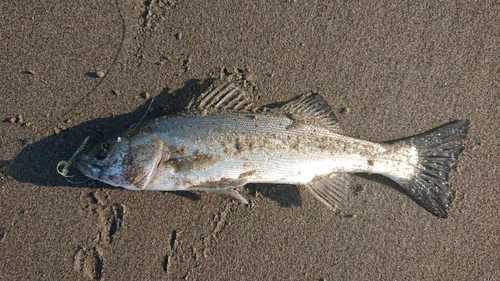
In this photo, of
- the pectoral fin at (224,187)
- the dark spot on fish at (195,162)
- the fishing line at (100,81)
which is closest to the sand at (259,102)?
the fishing line at (100,81)

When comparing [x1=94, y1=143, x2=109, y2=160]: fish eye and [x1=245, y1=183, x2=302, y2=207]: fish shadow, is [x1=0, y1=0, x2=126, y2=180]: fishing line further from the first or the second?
[x1=245, y1=183, x2=302, y2=207]: fish shadow

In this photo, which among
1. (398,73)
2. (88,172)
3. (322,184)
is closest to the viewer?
(88,172)

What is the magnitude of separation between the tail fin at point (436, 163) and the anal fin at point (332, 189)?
2.29ft

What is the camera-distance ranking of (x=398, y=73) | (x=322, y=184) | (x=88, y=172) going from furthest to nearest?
1. (x=398, y=73)
2. (x=322, y=184)
3. (x=88, y=172)

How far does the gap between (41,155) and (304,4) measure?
A: 3.80 m

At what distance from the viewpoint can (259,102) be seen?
12.1 ft

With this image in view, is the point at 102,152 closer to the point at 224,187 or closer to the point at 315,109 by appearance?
the point at 224,187

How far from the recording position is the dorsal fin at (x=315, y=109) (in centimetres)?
354

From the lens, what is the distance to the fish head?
321cm

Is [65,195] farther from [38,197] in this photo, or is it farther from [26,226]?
[26,226]

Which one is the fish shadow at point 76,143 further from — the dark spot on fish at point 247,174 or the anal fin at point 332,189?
the anal fin at point 332,189

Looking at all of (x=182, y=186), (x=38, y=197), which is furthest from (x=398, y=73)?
(x=38, y=197)

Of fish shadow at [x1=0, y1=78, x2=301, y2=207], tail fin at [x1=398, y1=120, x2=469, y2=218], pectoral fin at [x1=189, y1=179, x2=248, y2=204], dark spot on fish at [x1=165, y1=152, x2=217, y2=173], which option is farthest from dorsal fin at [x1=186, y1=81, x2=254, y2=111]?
tail fin at [x1=398, y1=120, x2=469, y2=218]

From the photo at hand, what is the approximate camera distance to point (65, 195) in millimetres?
3607
